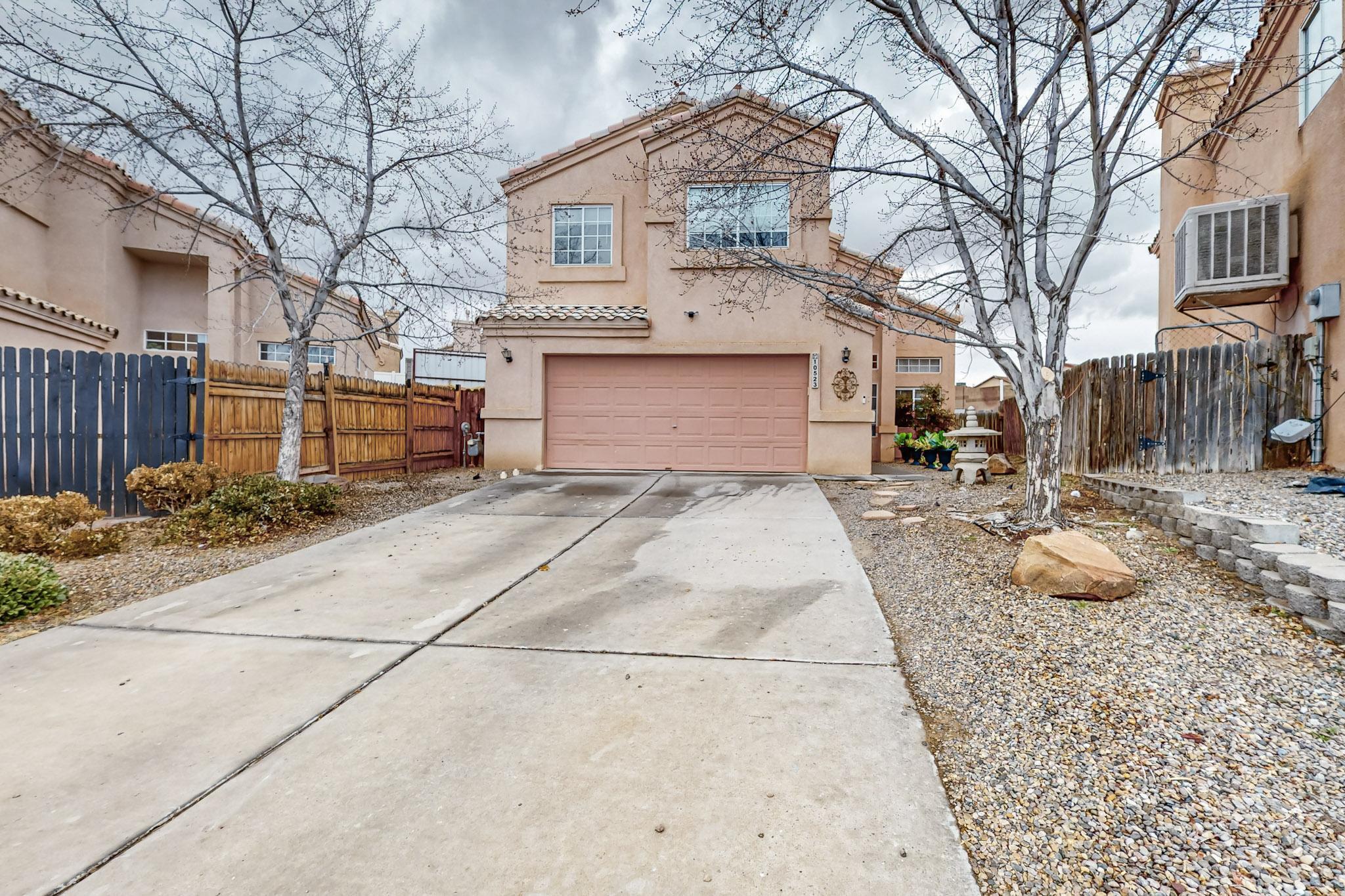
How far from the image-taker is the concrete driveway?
6.09ft

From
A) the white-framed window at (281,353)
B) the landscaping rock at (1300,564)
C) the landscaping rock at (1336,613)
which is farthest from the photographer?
the white-framed window at (281,353)

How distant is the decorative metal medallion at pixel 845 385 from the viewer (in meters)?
11.2

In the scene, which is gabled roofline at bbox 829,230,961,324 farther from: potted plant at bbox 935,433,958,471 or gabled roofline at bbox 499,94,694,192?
gabled roofline at bbox 499,94,694,192

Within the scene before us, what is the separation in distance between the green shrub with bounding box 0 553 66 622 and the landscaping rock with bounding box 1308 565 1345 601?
755 cm

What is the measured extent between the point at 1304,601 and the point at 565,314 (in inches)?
405

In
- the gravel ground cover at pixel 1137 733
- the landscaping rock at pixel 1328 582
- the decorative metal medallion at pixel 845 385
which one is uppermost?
the decorative metal medallion at pixel 845 385

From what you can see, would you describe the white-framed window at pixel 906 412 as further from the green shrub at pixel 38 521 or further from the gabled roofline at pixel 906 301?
the green shrub at pixel 38 521

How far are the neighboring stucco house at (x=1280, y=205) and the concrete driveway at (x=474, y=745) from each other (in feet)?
20.1

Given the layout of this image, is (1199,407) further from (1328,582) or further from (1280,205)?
(1328,582)

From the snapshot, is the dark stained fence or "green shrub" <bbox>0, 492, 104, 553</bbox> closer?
"green shrub" <bbox>0, 492, 104, 553</bbox>

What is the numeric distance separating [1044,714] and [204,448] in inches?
Answer: 357

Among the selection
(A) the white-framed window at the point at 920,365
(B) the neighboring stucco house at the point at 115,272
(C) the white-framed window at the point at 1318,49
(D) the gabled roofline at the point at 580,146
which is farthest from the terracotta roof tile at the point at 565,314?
(A) the white-framed window at the point at 920,365

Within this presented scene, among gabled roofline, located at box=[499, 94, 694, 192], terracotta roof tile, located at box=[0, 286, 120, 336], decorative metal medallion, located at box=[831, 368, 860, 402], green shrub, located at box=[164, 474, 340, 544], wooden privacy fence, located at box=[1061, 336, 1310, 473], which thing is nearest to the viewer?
green shrub, located at box=[164, 474, 340, 544]

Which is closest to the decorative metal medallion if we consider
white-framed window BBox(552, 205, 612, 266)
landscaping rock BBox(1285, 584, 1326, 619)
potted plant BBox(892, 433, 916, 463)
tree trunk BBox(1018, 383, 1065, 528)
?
potted plant BBox(892, 433, 916, 463)
